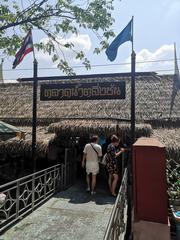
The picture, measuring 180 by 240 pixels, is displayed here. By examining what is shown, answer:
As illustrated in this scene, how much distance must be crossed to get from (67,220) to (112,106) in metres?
6.06

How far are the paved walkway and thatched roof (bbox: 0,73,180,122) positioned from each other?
4.05m

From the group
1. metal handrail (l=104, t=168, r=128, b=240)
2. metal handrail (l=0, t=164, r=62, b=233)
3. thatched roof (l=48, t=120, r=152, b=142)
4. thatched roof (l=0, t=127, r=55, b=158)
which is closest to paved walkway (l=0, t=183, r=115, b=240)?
metal handrail (l=0, t=164, r=62, b=233)

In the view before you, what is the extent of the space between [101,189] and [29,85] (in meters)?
8.35

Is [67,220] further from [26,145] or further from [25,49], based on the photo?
[25,49]

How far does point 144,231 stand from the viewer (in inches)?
146

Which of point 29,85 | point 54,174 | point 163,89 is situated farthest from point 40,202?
point 29,85

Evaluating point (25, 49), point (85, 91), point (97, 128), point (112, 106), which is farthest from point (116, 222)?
point (112, 106)

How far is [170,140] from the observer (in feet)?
25.4

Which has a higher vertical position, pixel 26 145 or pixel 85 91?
pixel 85 91

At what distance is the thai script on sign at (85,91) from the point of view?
6.55 m

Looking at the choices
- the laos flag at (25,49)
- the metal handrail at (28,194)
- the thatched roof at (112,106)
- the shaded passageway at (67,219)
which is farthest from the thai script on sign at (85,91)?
the shaded passageway at (67,219)

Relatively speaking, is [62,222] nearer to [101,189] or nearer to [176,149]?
[101,189]

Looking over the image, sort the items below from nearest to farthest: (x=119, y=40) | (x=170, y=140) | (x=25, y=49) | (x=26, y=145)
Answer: (x=119, y=40)
(x=25, y=49)
(x=170, y=140)
(x=26, y=145)

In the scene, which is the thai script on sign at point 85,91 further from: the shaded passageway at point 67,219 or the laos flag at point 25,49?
the shaded passageway at point 67,219
